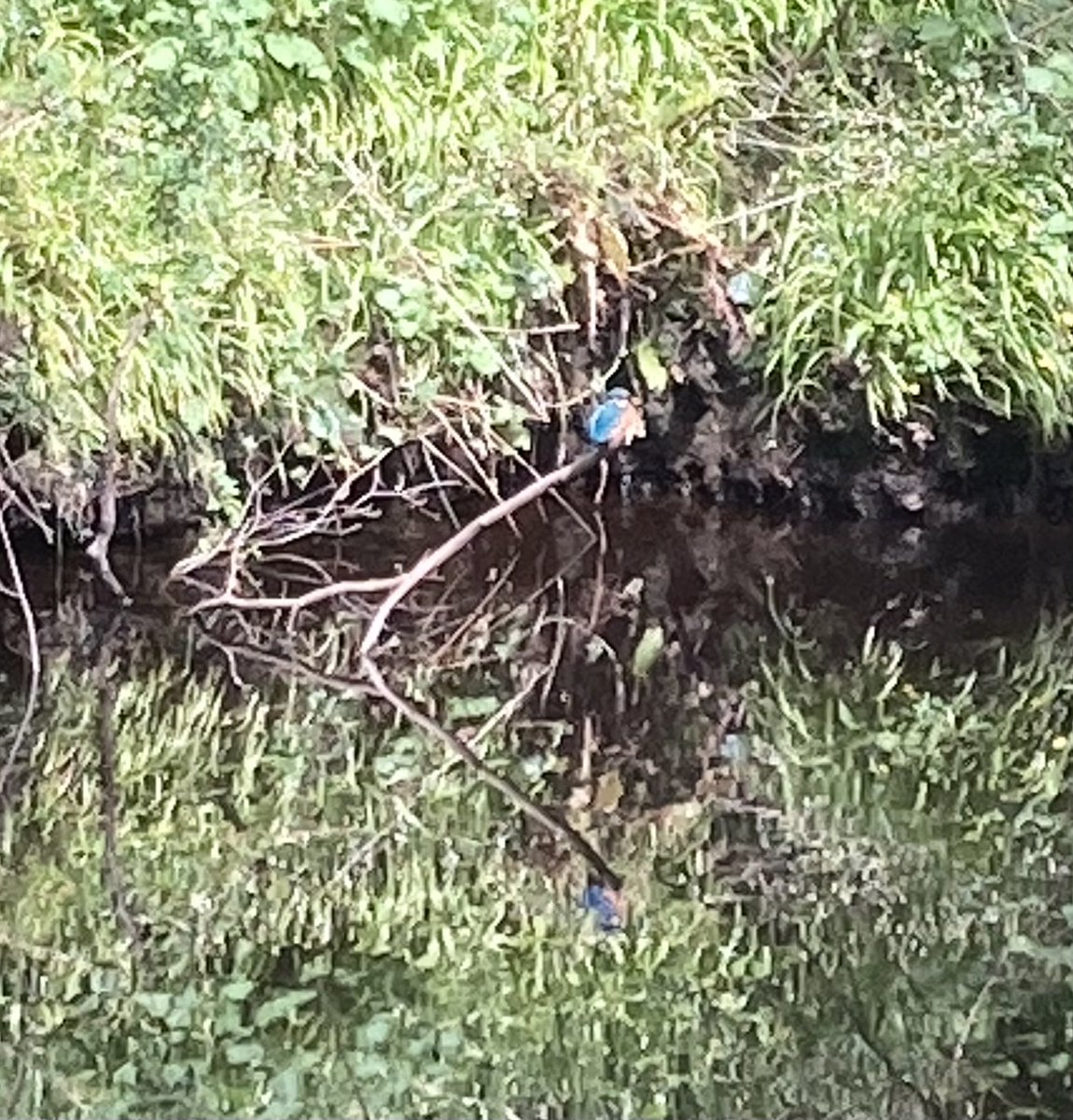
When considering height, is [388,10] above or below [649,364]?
above

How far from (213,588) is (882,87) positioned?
1.27 m

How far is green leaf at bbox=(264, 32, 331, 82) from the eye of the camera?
8.99ft

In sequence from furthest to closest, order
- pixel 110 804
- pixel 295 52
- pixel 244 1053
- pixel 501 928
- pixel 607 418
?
pixel 607 418 → pixel 295 52 → pixel 110 804 → pixel 501 928 → pixel 244 1053

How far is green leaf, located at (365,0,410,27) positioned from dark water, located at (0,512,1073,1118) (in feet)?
2.46

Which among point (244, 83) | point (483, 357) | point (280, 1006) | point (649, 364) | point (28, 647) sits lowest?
point (28, 647)

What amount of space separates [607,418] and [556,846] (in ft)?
4.03

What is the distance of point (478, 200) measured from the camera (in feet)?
9.43

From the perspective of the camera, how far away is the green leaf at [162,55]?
265cm

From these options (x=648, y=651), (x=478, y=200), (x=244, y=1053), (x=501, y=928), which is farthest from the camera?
(x=478, y=200)

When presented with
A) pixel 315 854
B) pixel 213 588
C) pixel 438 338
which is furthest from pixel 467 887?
pixel 438 338

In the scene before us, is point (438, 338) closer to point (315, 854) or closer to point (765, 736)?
point (765, 736)

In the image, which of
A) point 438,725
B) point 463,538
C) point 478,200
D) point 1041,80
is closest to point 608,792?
point 438,725

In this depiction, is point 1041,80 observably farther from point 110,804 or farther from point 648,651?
point 110,804

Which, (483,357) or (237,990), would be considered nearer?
(237,990)
